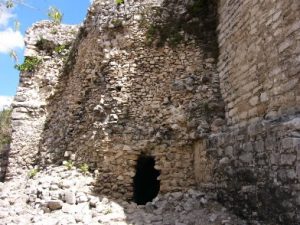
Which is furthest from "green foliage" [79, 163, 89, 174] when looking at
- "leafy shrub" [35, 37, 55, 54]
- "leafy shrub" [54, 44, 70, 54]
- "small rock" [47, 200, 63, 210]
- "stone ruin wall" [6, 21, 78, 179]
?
"leafy shrub" [35, 37, 55, 54]

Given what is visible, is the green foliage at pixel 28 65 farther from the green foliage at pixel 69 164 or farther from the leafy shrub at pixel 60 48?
the green foliage at pixel 69 164

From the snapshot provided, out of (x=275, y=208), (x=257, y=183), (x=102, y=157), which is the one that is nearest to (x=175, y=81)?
(x=102, y=157)

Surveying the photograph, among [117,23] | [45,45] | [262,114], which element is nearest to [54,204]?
[262,114]

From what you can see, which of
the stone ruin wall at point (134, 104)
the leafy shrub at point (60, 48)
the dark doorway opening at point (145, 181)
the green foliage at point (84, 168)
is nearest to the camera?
the stone ruin wall at point (134, 104)

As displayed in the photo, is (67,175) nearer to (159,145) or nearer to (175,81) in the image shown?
(159,145)

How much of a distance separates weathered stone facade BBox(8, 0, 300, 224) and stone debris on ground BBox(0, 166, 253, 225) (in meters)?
0.29

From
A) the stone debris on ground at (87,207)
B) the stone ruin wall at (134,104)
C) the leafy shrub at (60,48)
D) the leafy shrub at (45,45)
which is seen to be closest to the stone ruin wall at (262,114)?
the stone debris on ground at (87,207)

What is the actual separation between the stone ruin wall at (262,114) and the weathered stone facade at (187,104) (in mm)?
17

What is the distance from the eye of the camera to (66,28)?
11727 millimetres

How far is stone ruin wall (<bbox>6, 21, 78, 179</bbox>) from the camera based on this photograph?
33.6 ft

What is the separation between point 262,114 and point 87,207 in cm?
337

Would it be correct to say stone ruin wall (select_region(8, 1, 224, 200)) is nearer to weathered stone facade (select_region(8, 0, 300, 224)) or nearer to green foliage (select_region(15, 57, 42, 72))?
weathered stone facade (select_region(8, 0, 300, 224))

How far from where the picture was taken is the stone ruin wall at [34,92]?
10.2m

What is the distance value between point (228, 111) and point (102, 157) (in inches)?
103
